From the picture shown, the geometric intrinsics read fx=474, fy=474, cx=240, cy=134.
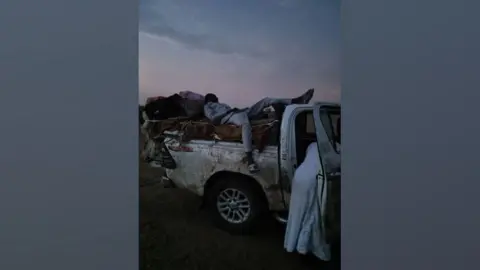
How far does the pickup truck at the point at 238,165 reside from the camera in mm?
2215

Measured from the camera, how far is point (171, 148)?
7.25ft

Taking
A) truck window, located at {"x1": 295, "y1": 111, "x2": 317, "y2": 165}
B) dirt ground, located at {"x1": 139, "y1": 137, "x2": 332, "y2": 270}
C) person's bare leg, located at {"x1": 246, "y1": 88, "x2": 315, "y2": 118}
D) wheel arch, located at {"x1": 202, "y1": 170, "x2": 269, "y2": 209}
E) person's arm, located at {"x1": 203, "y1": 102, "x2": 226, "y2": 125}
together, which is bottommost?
dirt ground, located at {"x1": 139, "y1": 137, "x2": 332, "y2": 270}

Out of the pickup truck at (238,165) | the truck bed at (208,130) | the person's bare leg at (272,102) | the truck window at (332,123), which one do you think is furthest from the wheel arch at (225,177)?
the truck window at (332,123)

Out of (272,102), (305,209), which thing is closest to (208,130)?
(272,102)

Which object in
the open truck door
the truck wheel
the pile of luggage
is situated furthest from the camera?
the open truck door

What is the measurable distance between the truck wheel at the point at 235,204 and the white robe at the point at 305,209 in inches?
7.5

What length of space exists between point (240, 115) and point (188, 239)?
0.64 meters

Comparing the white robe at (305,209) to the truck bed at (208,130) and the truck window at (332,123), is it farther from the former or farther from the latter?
the truck bed at (208,130)

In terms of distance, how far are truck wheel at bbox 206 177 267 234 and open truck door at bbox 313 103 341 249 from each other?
37 cm

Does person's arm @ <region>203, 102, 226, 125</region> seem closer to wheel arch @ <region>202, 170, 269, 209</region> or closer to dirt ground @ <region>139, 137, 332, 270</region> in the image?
wheel arch @ <region>202, 170, 269, 209</region>

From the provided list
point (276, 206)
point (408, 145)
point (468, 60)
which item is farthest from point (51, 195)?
point (468, 60)

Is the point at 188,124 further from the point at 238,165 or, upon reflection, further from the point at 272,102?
the point at 272,102

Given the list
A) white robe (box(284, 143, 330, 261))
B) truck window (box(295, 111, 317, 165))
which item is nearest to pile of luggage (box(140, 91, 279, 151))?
truck window (box(295, 111, 317, 165))

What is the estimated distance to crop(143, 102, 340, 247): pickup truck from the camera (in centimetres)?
221
